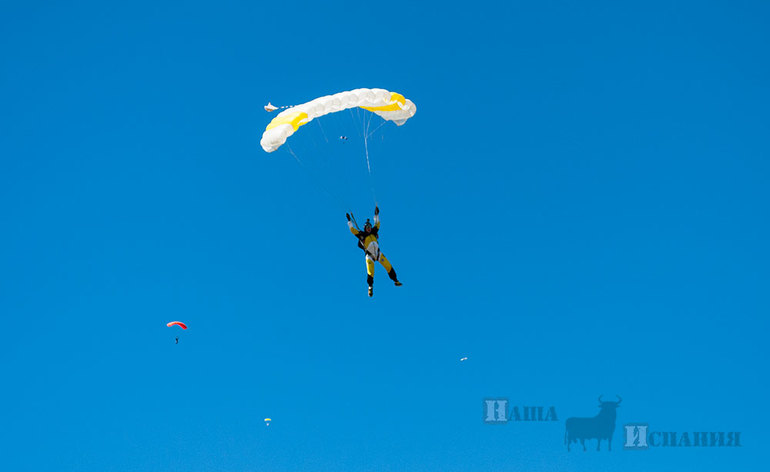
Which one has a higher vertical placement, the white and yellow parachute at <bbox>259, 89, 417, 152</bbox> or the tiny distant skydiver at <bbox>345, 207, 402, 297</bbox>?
the white and yellow parachute at <bbox>259, 89, 417, 152</bbox>

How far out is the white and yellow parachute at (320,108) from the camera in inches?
1393

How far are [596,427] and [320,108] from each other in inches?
1244

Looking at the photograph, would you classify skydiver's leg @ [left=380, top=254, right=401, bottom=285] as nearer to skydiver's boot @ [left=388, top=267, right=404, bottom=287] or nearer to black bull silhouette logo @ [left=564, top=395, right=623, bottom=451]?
skydiver's boot @ [left=388, top=267, right=404, bottom=287]

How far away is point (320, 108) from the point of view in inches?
1407

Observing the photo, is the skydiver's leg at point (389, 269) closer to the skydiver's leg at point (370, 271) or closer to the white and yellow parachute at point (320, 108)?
the skydiver's leg at point (370, 271)

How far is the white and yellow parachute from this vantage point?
35375mm

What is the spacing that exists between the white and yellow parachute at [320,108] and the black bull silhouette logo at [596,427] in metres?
28.4

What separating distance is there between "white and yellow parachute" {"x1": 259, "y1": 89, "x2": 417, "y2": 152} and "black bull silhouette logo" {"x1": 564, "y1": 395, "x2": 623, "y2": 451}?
1119 inches

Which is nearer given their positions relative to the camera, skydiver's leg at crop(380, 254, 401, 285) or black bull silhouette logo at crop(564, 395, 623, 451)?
skydiver's leg at crop(380, 254, 401, 285)

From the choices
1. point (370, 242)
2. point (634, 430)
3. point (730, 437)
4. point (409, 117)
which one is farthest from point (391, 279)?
point (730, 437)

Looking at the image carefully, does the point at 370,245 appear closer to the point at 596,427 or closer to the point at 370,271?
the point at 370,271

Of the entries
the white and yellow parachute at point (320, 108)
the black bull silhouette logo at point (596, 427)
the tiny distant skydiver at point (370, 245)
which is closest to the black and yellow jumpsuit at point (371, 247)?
the tiny distant skydiver at point (370, 245)

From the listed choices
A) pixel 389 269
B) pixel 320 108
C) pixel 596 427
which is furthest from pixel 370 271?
pixel 596 427

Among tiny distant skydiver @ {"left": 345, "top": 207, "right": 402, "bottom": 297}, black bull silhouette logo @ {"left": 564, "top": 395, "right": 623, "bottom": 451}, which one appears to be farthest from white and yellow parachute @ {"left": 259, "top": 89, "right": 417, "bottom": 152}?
black bull silhouette logo @ {"left": 564, "top": 395, "right": 623, "bottom": 451}
